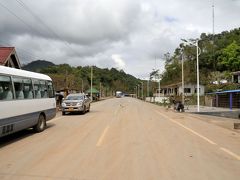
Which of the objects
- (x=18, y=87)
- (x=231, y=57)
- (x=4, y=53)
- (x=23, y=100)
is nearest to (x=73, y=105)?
(x=4, y=53)

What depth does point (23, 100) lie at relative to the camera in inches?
562

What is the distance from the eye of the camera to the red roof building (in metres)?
33.7

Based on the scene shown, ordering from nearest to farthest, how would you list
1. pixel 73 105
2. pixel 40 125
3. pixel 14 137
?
pixel 14 137 < pixel 40 125 < pixel 73 105

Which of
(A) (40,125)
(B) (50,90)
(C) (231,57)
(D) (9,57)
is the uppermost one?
(C) (231,57)

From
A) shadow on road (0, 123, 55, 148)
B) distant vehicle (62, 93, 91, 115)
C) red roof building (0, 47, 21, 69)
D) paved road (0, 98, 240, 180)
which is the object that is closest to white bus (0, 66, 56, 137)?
shadow on road (0, 123, 55, 148)

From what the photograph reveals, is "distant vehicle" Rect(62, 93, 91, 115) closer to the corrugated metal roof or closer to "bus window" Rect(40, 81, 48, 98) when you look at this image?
the corrugated metal roof

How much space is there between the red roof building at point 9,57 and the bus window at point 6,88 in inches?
822

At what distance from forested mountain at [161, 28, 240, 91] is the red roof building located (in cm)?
4594

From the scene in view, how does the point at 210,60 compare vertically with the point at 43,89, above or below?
above

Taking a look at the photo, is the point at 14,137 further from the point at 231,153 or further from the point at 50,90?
the point at 231,153

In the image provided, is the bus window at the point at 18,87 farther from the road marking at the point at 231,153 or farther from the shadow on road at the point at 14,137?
the road marking at the point at 231,153

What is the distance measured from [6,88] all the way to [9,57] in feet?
76.0

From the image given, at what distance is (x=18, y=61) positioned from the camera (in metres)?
37.2

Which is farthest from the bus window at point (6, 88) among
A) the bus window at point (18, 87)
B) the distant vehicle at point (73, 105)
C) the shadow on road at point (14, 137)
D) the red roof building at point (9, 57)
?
the red roof building at point (9, 57)
